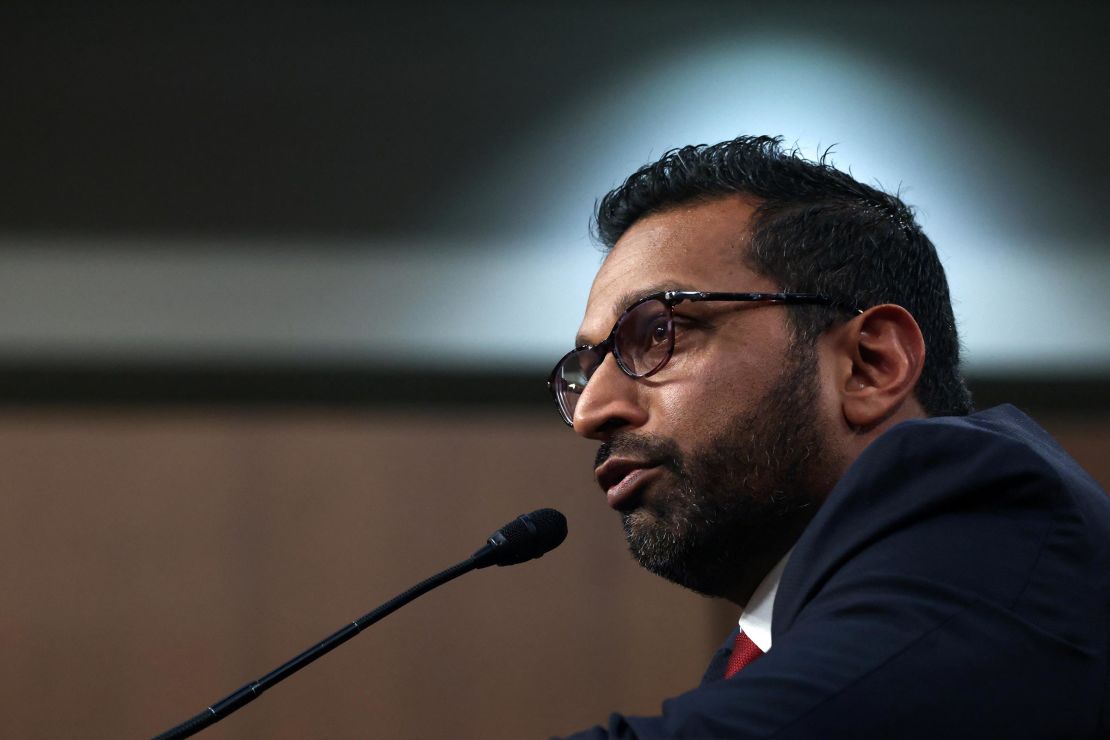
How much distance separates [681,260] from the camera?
102 cm

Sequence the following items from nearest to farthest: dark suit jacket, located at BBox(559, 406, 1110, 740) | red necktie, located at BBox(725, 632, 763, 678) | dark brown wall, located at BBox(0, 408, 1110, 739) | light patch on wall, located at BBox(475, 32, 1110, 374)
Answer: dark suit jacket, located at BBox(559, 406, 1110, 740) < red necktie, located at BBox(725, 632, 763, 678) < dark brown wall, located at BBox(0, 408, 1110, 739) < light patch on wall, located at BBox(475, 32, 1110, 374)

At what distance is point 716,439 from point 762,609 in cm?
16

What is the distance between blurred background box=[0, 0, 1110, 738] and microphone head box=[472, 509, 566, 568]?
107 cm

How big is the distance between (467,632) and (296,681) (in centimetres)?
33

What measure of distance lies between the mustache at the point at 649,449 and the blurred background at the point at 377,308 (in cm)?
117

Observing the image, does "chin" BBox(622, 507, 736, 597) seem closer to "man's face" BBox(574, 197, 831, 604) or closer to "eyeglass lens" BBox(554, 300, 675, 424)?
"man's face" BBox(574, 197, 831, 604)

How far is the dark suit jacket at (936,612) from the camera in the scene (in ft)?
1.94

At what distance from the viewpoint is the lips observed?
3.08 feet

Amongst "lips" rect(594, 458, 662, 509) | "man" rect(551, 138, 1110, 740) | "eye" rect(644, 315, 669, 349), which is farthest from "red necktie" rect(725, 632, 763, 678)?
"eye" rect(644, 315, 669, 349)

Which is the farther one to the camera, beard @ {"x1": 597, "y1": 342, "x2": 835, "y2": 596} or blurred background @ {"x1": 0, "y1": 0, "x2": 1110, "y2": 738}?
Answer: blurred background @ {"x1": 0, "y1": 0, "x2": 1110, "y2": 738}

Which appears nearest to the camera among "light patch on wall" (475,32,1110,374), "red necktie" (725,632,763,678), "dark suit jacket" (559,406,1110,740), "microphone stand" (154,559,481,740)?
"dark suit jacket" (559,406,1110,740)

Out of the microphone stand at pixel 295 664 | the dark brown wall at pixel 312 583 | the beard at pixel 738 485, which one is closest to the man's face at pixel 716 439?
the beard at pixel 738 485

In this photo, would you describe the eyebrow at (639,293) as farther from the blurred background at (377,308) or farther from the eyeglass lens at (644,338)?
the blurred background at (377,308)

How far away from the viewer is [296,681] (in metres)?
2.03
